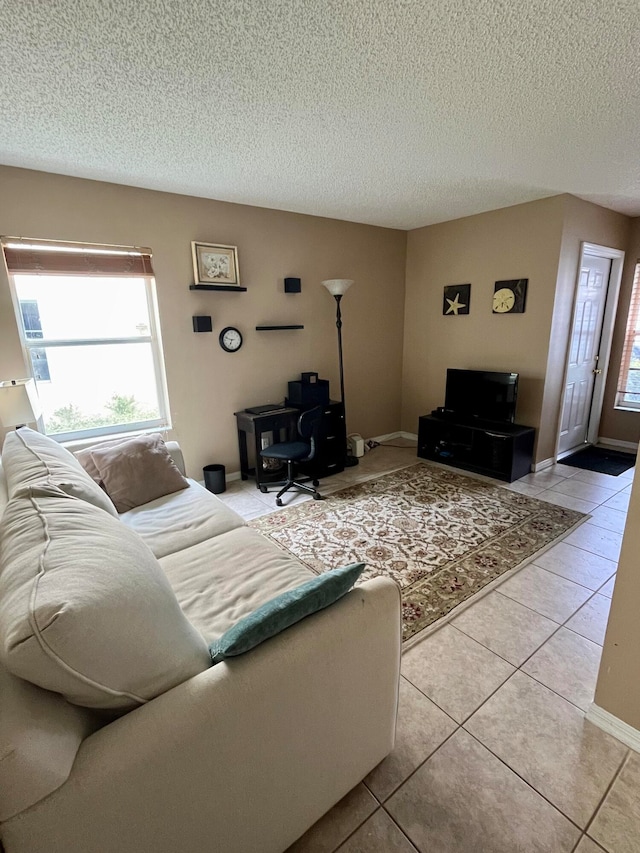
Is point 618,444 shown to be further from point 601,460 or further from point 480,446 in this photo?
point 480,446

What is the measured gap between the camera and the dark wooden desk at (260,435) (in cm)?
373

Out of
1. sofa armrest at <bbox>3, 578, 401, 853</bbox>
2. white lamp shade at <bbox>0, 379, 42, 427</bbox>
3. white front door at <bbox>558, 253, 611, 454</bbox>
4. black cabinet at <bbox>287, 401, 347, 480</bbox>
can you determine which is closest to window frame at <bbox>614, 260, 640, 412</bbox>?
white front door at <bbox>558, 253, 611, 454</bbox>

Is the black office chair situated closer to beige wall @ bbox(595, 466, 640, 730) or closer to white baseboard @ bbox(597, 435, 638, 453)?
beige wall @ bbox(595, 466, 640, 730)

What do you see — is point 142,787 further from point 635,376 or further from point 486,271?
point 635,376

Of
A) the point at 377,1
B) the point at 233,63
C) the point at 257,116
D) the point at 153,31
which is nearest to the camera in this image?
the point at 377,1

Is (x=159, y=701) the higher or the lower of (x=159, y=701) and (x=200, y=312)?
the lower

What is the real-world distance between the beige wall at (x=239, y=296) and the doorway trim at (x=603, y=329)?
1.90m

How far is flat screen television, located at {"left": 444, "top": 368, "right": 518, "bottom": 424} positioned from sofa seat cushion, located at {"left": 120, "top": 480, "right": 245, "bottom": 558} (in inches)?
114

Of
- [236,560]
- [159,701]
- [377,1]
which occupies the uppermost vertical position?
[377,1]

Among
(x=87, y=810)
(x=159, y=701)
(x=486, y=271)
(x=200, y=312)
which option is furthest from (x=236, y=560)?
(x=486, y=271)

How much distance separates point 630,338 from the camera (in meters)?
4.50

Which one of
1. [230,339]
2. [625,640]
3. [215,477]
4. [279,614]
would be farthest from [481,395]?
[279,614]

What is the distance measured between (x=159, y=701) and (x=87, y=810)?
0.19 metres

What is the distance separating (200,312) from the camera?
3582 millimetres
